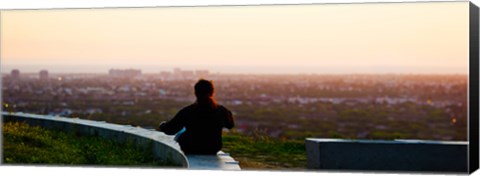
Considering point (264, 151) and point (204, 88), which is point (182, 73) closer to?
point (264, 151)

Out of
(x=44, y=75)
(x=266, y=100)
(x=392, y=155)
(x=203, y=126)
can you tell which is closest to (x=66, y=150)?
(x=44, y=75)

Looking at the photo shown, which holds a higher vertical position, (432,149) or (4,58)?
(4,58)

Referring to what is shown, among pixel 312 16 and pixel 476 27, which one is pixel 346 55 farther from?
pixel 476 27

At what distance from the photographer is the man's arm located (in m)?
10.9

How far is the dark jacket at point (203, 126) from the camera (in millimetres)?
11117

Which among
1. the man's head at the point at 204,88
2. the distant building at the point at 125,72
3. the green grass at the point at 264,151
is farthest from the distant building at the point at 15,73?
the man's head at the point at 204,88

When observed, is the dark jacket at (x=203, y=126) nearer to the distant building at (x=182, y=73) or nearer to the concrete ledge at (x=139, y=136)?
the concrete ledge at (x=139, y=136)

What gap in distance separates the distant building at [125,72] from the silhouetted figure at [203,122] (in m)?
2.47

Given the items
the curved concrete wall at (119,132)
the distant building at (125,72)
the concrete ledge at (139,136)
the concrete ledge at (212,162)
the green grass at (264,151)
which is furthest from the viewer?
the distant building at (125,72)

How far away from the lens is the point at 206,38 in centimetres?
1327

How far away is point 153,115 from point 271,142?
1.73 metres

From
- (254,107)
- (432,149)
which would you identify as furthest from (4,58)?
(432,149)

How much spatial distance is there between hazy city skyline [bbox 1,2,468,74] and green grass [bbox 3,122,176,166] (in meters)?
0.89

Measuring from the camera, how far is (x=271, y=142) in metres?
14.6
